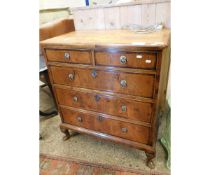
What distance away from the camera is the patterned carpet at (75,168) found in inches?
51.6

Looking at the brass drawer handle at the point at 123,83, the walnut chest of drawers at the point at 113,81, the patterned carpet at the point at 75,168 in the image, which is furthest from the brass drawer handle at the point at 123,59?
the patterned carpet at the point at 75,168

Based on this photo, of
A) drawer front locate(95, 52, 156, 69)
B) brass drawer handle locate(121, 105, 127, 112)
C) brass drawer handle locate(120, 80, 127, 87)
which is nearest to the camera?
drawer front locate(95, 52, 156, 69)

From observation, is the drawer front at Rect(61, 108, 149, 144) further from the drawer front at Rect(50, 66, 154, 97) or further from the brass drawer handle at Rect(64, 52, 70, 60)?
the brass drawer handle at Rect(64, 52, 70, 60)

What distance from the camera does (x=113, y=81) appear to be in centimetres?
108

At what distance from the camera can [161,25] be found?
1227mm

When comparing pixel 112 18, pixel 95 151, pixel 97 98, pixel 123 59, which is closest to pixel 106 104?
pixel 97 98

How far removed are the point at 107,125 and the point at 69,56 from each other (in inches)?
23.4

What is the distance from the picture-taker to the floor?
4.48 feet

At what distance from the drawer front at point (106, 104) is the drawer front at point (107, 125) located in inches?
2.9

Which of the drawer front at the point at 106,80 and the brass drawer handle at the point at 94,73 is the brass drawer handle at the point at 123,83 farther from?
the brass drawer handle at the point at 94,73

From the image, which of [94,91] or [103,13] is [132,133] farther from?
[103,13]

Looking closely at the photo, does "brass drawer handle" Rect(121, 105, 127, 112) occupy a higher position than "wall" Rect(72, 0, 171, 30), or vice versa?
"wall" Rect(72, 0, 171, 30)

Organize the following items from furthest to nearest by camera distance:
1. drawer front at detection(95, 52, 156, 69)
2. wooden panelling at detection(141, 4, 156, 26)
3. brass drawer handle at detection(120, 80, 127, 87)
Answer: wooden panelling at detection(141, 4, 156, 26) < brass drawer handle at detection(120, 80, 127, 87) < drawer front at detection(95, 52, 156, 69)

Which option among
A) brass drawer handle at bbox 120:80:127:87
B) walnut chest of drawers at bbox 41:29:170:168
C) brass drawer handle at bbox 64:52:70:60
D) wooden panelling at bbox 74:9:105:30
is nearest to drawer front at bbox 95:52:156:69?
walnut chest of drawers at bbox 41:29:170:168
